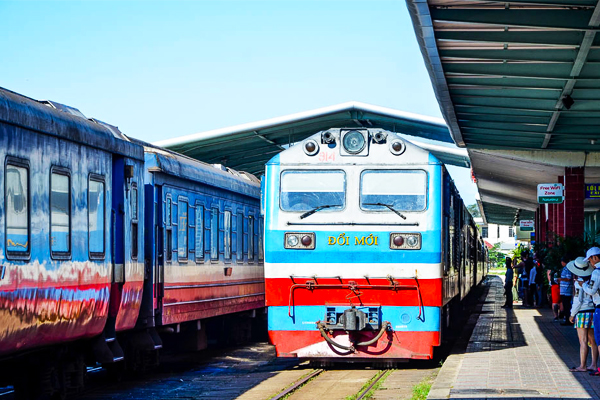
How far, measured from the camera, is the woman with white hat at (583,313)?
12195 mm

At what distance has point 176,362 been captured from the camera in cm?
1588

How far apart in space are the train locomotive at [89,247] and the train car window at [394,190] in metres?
2.86

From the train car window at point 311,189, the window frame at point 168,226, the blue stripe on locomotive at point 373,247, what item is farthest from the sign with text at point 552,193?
the window frame at point 168,226

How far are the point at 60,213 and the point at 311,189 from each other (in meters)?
4.71

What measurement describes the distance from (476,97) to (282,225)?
5.15 m

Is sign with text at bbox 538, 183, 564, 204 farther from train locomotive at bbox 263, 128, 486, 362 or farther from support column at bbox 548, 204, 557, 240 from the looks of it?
train locomotive at bbox 263, 128, 486, 362

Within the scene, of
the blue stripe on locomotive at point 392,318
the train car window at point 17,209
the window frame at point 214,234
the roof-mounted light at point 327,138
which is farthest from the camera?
the window frame at point 214,234

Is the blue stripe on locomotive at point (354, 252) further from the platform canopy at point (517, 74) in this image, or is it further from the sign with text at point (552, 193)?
the sign with text at point (552, 193)

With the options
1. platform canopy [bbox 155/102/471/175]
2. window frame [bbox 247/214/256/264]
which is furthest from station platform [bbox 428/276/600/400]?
platform canopy [bbox 155/102/471/175]

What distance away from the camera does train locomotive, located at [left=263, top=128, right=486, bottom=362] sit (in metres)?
13.1

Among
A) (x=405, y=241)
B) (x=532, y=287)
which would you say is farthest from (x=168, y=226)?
(x=532, y=287)

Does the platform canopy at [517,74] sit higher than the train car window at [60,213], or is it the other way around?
the platform canopy at [517,74]

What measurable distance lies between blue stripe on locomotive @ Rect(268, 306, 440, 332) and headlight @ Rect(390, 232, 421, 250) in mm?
819

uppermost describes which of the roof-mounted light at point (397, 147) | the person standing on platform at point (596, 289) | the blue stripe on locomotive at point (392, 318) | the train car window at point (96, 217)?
the roof-mounted light at point (397, 147)
